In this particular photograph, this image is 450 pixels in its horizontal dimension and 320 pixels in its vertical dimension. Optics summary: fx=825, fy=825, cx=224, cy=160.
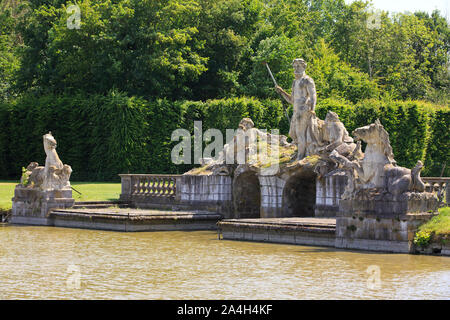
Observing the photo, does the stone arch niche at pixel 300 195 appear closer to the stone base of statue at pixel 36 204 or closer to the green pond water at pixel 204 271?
the green pond water at pixel 204 271

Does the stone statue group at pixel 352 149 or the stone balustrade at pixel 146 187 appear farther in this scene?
the stone balustrade at pixel 146 187

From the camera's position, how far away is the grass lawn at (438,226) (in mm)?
15734

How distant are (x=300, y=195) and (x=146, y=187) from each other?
218 inches

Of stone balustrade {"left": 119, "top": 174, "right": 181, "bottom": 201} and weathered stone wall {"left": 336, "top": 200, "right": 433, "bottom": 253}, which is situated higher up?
stone balustrade {"left": 119, "top": 174, "right": 181, "bottom": 201}

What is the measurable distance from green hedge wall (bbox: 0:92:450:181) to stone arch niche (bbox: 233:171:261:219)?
1092cm

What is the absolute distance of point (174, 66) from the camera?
121 feet

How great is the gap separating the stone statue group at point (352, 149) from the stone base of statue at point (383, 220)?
20 centimetres

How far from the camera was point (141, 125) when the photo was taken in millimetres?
34875


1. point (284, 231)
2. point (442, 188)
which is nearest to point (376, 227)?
point (284, 231)

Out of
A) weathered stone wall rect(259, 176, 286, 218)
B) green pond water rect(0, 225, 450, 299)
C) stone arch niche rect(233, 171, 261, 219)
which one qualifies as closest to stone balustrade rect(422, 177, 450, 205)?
weathered stone wall rect(259, 176, 286, 218)

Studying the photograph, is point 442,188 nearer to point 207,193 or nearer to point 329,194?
point 329,194

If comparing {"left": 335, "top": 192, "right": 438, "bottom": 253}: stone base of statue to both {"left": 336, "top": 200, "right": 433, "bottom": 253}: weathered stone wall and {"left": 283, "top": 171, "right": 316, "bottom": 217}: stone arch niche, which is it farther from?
{"left": 283, "top": 171, "right": 316, "bottom": 217}: stone arch niche

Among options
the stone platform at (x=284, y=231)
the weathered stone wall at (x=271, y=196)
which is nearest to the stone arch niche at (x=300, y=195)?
the weathered stone wall at (x=271, y=196)

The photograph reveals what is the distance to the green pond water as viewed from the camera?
38.9 feet
